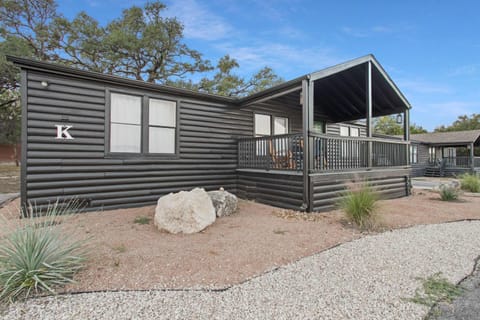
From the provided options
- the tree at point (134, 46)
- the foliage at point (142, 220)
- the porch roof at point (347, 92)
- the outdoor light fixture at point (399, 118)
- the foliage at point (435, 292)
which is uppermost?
the tree at point (134, 46)

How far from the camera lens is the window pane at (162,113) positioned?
5.84 m

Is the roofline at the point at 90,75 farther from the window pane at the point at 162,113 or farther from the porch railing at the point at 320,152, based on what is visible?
the porch railing at the point at 320,152

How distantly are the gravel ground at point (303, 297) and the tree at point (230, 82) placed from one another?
14.3 meters

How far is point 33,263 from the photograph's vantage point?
2.06 metres

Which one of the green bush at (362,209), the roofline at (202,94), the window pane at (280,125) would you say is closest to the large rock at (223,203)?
the green bush at (362,209)

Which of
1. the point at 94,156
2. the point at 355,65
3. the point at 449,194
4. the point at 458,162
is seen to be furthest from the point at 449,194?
the point at 458,162

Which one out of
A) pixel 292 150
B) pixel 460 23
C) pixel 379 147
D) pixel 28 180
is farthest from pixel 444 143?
pixel 28 180

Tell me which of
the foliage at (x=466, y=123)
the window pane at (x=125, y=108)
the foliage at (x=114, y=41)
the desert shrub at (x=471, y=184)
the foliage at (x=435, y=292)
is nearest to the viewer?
the foliage at (x=435, y=292)

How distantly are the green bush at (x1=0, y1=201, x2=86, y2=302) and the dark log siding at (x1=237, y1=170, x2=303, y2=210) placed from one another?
13.9 feet

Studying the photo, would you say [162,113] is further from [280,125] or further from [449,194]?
[449,194]

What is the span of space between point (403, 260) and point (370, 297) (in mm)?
1131

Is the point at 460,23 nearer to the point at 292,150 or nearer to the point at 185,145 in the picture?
the point at 292,150

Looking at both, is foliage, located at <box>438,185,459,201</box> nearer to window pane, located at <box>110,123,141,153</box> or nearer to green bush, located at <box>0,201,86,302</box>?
window pane, located at <box>110,123,141,153</box>

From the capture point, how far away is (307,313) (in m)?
1.75
